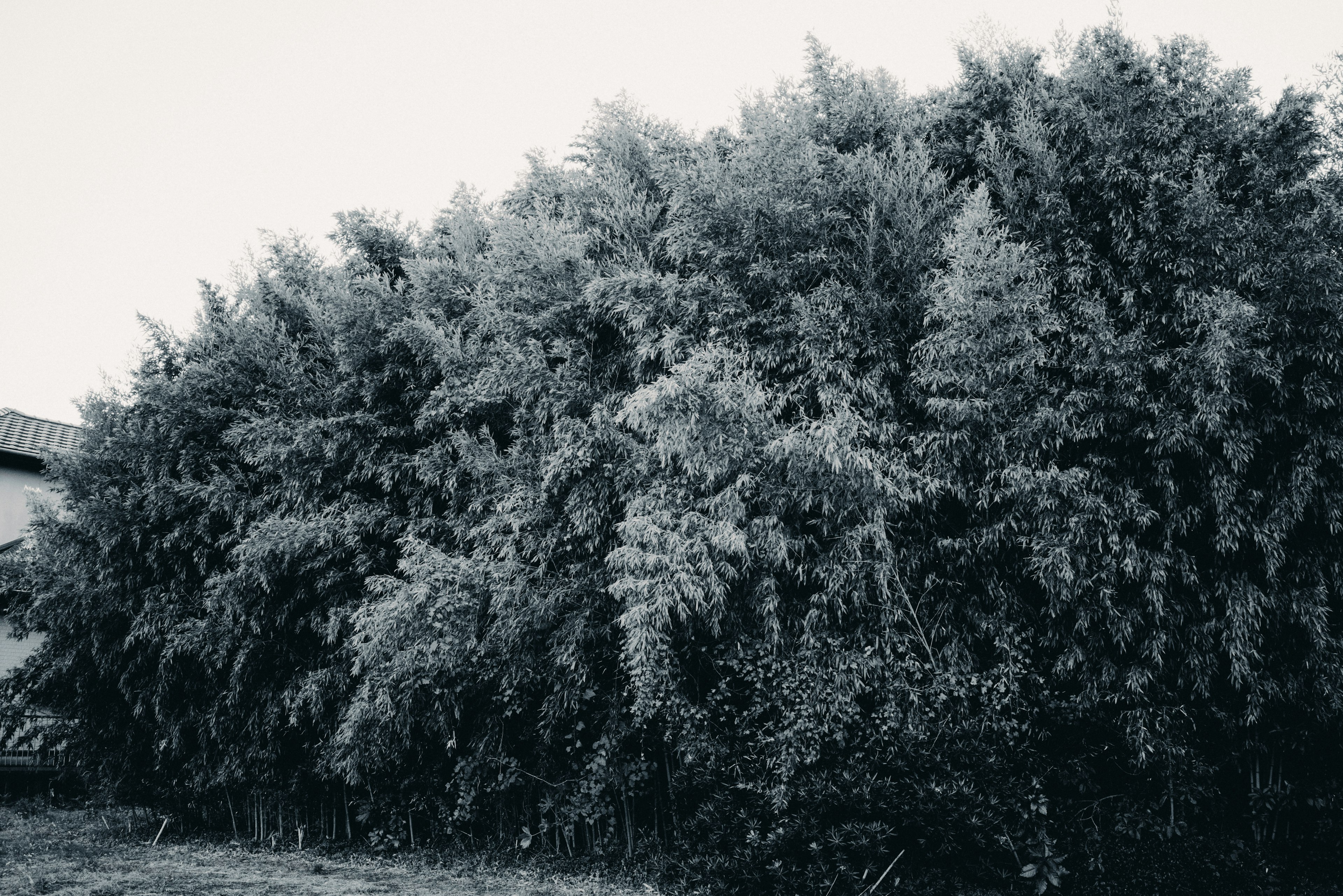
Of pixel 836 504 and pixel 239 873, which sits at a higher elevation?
pixel 836 504

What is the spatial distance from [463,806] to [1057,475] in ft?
17.3

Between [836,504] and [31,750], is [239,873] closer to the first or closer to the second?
[836,504]

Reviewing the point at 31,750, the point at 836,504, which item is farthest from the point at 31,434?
the point at 836,504

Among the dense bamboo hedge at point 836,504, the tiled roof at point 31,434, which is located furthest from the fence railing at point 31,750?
the tiled roof at point 31,434

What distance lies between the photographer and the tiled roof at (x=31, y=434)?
15.2 metres

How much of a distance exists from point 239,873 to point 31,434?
14.1 metres

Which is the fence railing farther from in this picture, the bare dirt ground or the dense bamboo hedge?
the dense bamboo hedge

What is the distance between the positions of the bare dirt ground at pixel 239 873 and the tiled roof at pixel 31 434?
32.9 feet

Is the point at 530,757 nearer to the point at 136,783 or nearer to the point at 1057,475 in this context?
the point at 1057,475

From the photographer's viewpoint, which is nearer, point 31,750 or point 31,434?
point 31,750

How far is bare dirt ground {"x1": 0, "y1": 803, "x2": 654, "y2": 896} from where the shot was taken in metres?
5.60

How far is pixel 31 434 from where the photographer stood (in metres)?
15.9

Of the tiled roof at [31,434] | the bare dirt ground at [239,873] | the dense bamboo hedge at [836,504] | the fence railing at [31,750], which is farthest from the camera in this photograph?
the tiled roof at [31,434]

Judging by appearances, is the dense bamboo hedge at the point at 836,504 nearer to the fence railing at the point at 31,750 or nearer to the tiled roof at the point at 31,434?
the fence railing at the point at 31,750
